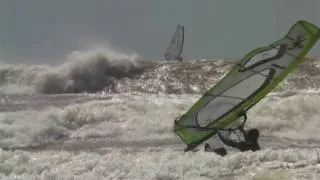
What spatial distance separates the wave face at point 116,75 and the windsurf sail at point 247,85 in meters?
13.5

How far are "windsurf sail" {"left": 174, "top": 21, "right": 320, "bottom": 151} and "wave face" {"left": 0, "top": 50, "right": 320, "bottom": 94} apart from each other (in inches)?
531

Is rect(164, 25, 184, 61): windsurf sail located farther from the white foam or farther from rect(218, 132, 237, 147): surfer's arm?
the white foam

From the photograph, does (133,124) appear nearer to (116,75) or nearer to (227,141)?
(227,141)

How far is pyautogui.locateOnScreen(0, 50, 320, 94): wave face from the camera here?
2680cm

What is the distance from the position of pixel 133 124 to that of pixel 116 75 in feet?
48.7

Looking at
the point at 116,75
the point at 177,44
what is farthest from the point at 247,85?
the point at 177,44

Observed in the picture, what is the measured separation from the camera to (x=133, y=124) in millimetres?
16734

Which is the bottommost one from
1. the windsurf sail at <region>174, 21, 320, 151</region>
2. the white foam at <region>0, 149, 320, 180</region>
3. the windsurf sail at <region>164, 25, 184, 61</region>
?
the white foam at <region>0, 149, 320, 180</region>

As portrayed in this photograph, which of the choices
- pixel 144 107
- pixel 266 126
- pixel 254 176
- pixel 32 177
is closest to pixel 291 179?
pixel 254 176

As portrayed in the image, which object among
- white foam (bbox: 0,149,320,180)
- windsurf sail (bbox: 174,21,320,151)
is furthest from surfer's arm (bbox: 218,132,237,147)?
white foam (bbox: 0,149,320,180)

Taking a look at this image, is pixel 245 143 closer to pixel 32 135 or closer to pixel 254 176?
pixel 254 176

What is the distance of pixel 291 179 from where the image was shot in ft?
24.1

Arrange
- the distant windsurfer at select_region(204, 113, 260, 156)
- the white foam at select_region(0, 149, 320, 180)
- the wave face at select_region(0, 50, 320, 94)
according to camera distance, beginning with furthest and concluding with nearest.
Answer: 1. the wave face at select_region(0, 50, 320, 94)
2. the distant windsurfer at select_region(204, 113, 260, 156)
3. the white foam at select_region(0, 149, 320, 180)

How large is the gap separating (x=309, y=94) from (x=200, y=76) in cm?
874
